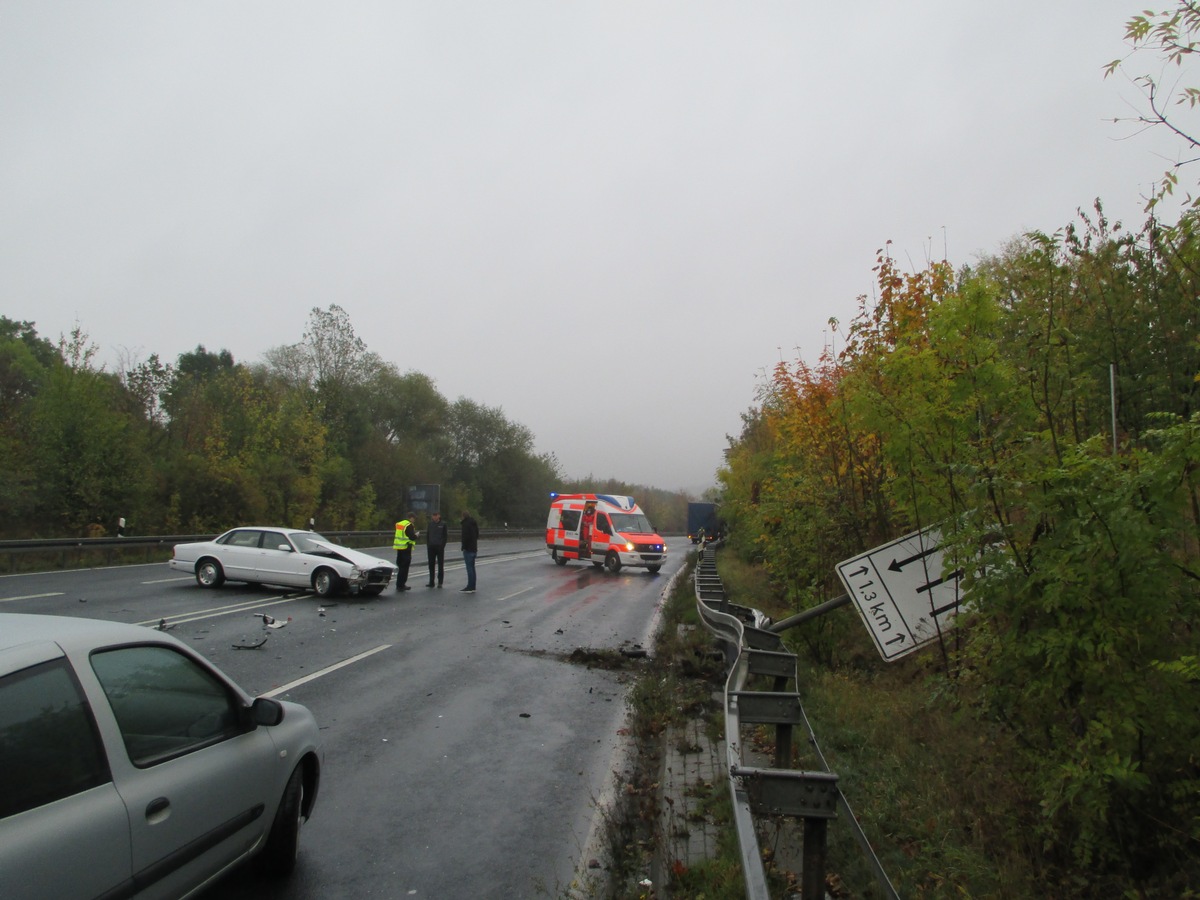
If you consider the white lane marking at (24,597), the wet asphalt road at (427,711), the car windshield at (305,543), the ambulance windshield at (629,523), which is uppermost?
the ambulance windshield at (629,523)

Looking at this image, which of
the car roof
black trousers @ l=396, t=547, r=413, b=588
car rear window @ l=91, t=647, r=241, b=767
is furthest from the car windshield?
the car roof

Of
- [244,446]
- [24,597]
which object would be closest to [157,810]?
[24,597]

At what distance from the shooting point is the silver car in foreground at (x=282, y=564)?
1786cm

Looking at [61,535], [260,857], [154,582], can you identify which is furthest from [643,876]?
[61,535]

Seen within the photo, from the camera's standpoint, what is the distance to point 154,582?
18812 mm

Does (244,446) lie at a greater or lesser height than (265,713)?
greater

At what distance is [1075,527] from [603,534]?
26222mm

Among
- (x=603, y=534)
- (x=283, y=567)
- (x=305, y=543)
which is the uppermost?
(x=603, y=534)

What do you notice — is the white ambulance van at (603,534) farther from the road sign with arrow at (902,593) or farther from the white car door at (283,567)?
the road sign with arrow at (902,593)

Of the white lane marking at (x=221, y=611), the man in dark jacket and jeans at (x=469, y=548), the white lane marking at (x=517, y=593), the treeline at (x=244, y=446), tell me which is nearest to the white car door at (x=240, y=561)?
the white lane marking at (x=221, y=611)

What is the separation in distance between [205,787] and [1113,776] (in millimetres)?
3992

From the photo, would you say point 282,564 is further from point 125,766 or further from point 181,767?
point 125,766

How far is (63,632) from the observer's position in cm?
341

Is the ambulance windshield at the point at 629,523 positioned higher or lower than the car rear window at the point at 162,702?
higher
